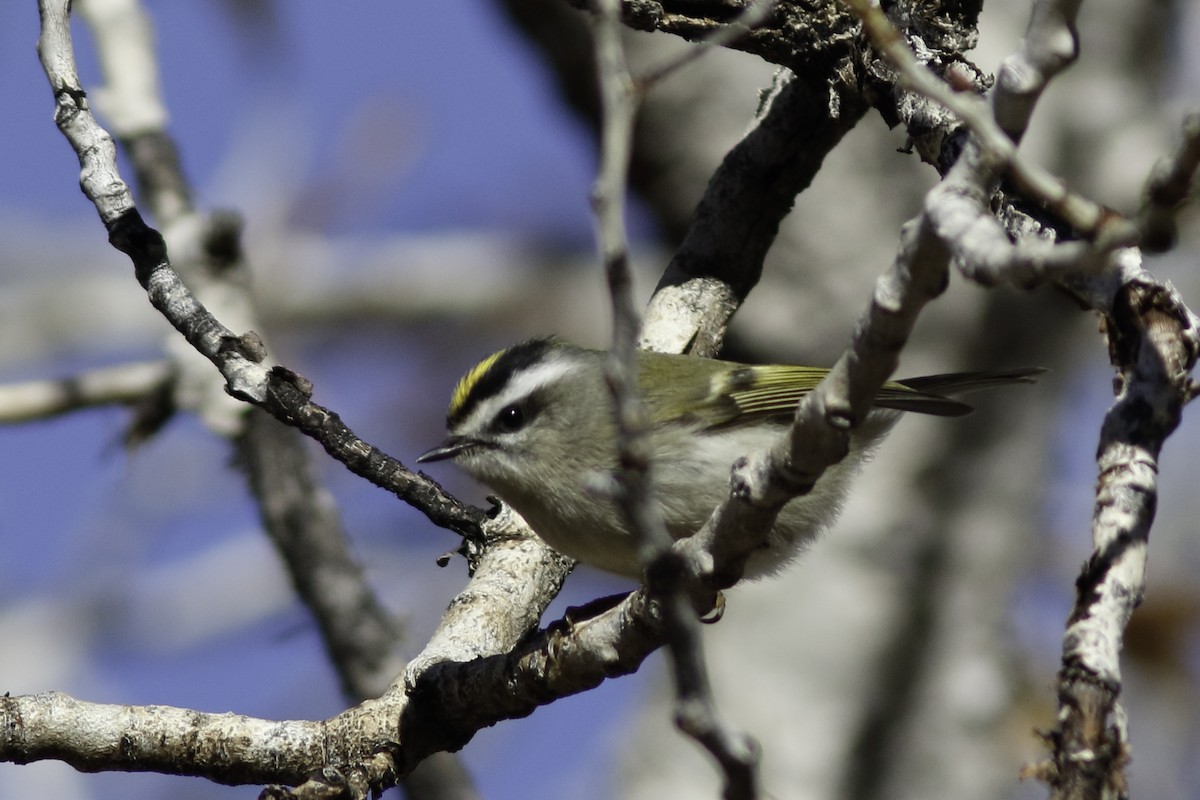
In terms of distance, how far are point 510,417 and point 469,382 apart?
196 mm

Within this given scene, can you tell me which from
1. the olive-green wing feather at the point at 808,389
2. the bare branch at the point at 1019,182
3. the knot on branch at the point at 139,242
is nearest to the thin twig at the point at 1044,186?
the bare branch at the point at 1019,182

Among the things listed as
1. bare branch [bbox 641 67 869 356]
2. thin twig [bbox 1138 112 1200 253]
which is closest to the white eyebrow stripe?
bare branch [bbox 641 67 869 356]

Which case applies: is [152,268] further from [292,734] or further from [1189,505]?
[1189,505]

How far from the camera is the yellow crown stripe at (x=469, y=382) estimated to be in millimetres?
3502

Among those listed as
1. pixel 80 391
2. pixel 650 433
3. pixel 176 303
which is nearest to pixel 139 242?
pixel 176 303

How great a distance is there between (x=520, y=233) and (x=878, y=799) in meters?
5.00

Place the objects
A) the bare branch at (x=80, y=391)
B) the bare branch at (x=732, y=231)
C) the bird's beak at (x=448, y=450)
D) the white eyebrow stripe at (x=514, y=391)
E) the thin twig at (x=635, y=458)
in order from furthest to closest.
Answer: the bare branch at (x=80, y=391) < the bare branch at (x=732, y=231) < the white eyebrow stripe at (x=514, y=391) < the bird's beak at (x=448, y=450) < the thin twig at (x=635, y=458)

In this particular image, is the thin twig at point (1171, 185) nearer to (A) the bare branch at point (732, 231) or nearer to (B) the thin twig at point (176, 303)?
(B) the thin twig at point (176, 303)

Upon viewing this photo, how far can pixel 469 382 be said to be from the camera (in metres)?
3.52

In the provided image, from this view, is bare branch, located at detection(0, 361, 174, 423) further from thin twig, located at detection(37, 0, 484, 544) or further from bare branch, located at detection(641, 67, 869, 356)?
thin twig, located at detection(37, 0, 484, 544)

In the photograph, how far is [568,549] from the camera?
3.00 meters

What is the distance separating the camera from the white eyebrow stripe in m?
3.43

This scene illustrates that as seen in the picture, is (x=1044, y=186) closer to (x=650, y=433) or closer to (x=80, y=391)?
(x=650, y=433)

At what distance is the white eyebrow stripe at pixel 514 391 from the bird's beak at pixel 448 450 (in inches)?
2.3
